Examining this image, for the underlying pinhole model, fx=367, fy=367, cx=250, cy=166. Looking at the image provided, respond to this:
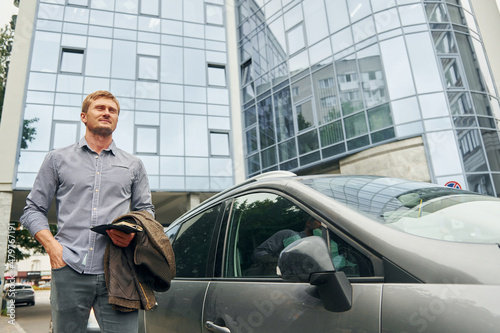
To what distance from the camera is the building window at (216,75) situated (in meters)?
18.4

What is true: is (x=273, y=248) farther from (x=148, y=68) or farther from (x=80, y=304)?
(x=148, y=68)

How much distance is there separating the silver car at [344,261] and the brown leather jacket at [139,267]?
1.07 feet

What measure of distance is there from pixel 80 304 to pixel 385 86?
12.7 m

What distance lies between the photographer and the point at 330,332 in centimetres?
131

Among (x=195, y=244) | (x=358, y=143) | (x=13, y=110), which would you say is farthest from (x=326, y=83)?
(x=195, y=244)

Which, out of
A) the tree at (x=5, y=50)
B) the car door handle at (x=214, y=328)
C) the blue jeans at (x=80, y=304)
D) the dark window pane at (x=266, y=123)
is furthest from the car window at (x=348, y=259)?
the tree at (x=5, y=50)

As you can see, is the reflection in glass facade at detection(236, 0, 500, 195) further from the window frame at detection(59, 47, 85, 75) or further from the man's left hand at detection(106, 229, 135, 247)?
the man's left hand at detection(106, 229, 135, 247)

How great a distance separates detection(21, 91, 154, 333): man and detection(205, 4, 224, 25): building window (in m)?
18.4

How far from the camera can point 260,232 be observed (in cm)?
197

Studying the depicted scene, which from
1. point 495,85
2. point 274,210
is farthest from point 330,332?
point 495,85

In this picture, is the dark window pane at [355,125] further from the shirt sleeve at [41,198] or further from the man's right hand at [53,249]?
the man's right hand at [53,249]

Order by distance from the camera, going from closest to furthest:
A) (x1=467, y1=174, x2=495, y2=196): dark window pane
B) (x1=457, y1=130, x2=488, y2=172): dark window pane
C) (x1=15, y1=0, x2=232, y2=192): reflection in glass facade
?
(x1=467, y1=174, x2=495, y2=196): dark window pane
(x1=457, y1=130, x2=488, y2=172): dark window pane
(x1=15, y1=0, x2=232, y2=192): reflection in glass facade

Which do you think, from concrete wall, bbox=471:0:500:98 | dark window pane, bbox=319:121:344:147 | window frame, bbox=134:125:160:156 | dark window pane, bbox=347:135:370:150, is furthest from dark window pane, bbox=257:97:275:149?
concrete wall, bbox=471:0:500:98

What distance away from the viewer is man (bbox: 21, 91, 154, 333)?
6.10 feet
